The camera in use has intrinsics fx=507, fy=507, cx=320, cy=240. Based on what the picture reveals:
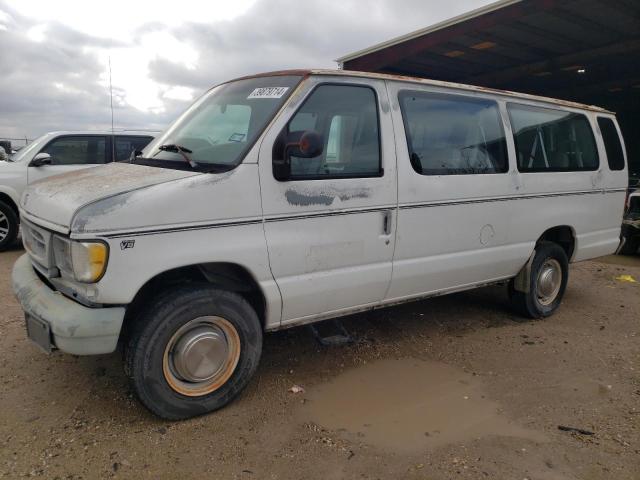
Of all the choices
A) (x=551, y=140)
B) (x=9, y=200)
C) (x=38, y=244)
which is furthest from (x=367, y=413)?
(x=9, y=200)

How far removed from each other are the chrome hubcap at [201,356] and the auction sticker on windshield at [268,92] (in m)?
1.46

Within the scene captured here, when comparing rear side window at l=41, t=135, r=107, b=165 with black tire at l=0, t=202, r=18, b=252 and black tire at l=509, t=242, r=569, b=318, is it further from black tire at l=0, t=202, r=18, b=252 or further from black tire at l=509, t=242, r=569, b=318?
black tire at l=509, t=242, r=569, b=318

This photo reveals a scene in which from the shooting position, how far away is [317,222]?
3.25m

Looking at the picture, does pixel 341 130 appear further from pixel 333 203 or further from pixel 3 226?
pixel 3 226

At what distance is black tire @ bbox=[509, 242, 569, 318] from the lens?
4.86 metres

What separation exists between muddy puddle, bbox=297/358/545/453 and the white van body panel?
0.52 m

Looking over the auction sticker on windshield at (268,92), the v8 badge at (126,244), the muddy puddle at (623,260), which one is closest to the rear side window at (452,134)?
the auction sticker on windshield at (268,92)

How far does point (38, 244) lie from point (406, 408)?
2516mm

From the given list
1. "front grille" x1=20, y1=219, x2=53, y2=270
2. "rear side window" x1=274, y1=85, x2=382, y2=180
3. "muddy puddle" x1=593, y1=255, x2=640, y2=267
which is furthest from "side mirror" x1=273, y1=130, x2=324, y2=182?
"muddy puddle" x1=593, y1=255, x2=640, y2=267

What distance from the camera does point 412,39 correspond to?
11609 millimetres

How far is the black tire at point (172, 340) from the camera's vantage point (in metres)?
2.80

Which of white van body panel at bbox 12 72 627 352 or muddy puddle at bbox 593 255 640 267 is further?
muddy puddle at bbox 593 255 640 267

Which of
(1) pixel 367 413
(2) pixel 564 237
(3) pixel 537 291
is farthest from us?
(2) pixel 564 237

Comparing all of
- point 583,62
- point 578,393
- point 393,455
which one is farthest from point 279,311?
point 583,62
